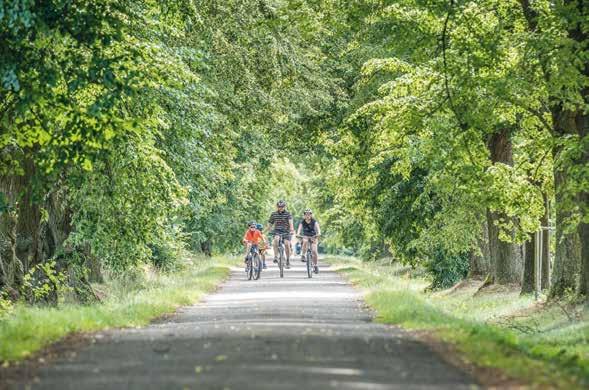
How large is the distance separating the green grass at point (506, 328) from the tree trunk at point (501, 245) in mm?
747

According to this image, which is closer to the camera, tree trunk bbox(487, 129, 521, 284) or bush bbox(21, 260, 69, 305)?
bush bbox(21, 260, 69, 305)

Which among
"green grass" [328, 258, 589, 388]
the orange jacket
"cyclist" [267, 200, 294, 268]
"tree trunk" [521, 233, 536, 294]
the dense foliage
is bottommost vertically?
"green grass" [328, 258, 589, 388]

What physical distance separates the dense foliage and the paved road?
11.8 feet

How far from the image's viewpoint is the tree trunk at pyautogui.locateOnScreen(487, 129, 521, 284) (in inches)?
1194

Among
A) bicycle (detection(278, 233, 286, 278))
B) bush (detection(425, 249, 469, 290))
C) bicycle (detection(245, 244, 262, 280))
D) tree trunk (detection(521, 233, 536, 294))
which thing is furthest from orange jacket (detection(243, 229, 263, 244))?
tree trunk (detection(521, 233, 536, 294))

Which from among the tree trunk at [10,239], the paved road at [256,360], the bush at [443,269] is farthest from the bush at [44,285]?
the bush at [443,269]

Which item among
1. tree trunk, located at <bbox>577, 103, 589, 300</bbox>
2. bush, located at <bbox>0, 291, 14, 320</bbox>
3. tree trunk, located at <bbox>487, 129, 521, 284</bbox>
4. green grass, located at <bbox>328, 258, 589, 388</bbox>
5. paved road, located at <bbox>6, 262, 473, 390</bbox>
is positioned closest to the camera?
paved road, located at <bbox>6, 262, 473, 390</bbox>

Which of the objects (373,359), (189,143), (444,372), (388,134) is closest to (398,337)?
(373,359)

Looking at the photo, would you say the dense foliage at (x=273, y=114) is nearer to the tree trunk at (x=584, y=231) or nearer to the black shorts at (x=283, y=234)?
the tree trunk at (x=584, y=231)

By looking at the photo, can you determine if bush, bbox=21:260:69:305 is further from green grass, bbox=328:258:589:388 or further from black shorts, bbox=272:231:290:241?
black shorts, bbox=272:231:290:241

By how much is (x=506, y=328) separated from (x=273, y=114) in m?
12.2

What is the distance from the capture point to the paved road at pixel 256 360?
1018 centimetres

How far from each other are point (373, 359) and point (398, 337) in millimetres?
2593

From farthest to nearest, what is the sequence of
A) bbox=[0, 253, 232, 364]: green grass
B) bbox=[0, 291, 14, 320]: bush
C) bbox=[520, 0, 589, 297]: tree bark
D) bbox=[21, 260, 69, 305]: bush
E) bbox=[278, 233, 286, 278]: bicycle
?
bbox=[278, 233, 286, 278]: bicycle → bbox=[21, 260, 69, 305]: bush → bbox=[0, 291, 14, 320]: bush → bbox=[520, 0, 589, 297]: tree bark → bbox=[0, 253, 232, 364]: green grass
